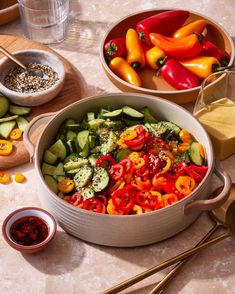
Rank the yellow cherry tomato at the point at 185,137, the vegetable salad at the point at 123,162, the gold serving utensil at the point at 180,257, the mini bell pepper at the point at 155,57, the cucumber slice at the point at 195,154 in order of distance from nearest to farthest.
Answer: the gold serving utensil at the point at 180,257 → the vegetable salad at the point at 123,162 → the cucumber slice at the point at 195,154 → the yellow cherry tomato at the point at 185,137 → the mini bell pepper at the point at 155,57

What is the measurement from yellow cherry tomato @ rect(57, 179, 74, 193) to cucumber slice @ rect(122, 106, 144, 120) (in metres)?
0.35

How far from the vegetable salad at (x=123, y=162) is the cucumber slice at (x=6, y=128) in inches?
8.9

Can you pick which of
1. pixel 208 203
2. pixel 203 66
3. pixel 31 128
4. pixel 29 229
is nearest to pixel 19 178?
pixel 31 128

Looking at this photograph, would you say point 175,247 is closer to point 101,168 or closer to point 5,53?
point 101,168

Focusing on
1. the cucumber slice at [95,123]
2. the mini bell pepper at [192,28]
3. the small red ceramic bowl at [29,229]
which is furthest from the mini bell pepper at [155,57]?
the small red ceramic bowl at [29,229]

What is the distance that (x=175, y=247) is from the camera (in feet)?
6.19

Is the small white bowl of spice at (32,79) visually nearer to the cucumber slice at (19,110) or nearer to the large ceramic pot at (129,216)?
the cucumber slice at (19,110)

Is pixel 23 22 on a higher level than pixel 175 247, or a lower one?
higher

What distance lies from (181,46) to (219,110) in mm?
393

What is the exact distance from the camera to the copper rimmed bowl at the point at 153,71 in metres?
2.28

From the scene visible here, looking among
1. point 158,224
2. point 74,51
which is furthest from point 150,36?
point 158,224

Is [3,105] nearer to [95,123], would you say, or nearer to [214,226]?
[95,123]

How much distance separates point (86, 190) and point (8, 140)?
1.53 ft

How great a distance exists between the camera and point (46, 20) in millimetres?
→ 2668
